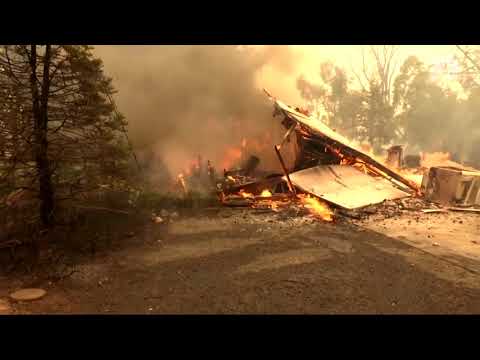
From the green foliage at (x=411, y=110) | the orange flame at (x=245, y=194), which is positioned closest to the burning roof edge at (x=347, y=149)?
the orange flame at (x=245, y=194)

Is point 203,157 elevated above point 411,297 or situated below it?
→ above

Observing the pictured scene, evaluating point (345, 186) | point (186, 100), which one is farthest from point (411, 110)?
point (186, 100)

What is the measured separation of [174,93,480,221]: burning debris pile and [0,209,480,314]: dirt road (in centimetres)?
190

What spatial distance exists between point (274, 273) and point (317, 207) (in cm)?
502

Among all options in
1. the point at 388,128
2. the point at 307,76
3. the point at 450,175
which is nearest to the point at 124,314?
the point at 450,175

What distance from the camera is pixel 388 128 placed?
29.3m

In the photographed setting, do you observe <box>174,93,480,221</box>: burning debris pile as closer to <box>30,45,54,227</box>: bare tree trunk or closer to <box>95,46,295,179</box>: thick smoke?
<box>95,46,295,179</box>: thick smoke

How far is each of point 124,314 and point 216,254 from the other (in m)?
2.63

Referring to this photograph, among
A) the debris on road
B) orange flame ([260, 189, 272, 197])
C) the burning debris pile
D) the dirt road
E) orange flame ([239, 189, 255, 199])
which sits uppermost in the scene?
the burning debris pile

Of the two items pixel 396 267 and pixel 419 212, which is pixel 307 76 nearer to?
pixel 419 212

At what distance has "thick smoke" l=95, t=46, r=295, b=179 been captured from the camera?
1384 centimetres

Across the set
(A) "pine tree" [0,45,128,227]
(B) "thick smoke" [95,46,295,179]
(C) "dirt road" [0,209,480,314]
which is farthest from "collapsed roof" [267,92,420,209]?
(A) "pine tree" [0,45,128,227]

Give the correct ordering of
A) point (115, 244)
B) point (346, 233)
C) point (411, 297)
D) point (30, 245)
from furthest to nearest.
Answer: point (346, 233), point (115, 244), point (30, 245), point (411, 297)

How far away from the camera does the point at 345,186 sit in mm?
11664
